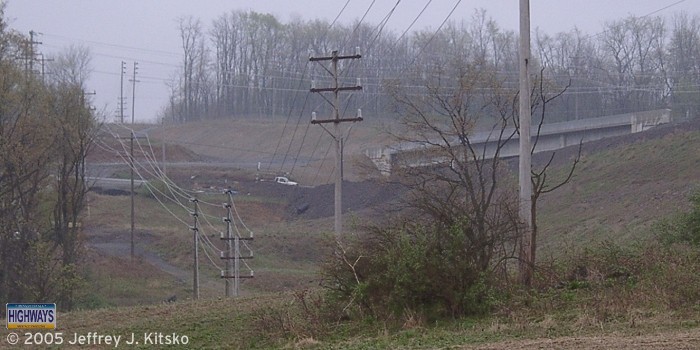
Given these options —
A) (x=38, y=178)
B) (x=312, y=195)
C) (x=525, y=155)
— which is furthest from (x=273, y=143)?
(x=525, y=155)

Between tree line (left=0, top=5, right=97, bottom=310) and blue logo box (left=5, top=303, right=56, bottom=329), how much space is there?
25259 millimetres

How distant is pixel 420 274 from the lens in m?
17.9

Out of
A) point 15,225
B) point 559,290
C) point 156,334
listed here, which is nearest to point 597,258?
point 559,290

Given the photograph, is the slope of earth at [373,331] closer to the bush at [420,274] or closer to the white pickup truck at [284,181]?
the bush at [420,274]

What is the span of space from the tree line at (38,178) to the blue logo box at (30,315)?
25259 mm

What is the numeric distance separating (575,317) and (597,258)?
4.20 m

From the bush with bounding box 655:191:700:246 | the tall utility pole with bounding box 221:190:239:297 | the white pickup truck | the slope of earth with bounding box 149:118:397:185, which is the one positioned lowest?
the tall utility pole with bounding box 221:190:239:297

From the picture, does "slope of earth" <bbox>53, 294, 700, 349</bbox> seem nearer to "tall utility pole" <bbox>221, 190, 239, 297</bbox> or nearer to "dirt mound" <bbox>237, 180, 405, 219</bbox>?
"tall utility pole" <bbox>221, 190, 239, 297</bbox>

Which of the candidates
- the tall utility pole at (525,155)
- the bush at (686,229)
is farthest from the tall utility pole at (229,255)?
the tall utility pole at (525,155)

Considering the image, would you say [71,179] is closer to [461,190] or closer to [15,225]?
[15,225]

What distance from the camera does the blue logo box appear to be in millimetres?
16812

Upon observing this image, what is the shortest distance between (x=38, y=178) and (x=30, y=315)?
30279 millimetres

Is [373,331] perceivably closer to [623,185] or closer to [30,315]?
[30,315]

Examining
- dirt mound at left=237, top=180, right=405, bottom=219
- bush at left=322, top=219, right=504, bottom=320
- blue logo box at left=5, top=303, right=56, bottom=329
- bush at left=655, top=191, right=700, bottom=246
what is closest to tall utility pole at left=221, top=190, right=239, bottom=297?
dirt mound at left=237, top=180, right=405, bottom=219
